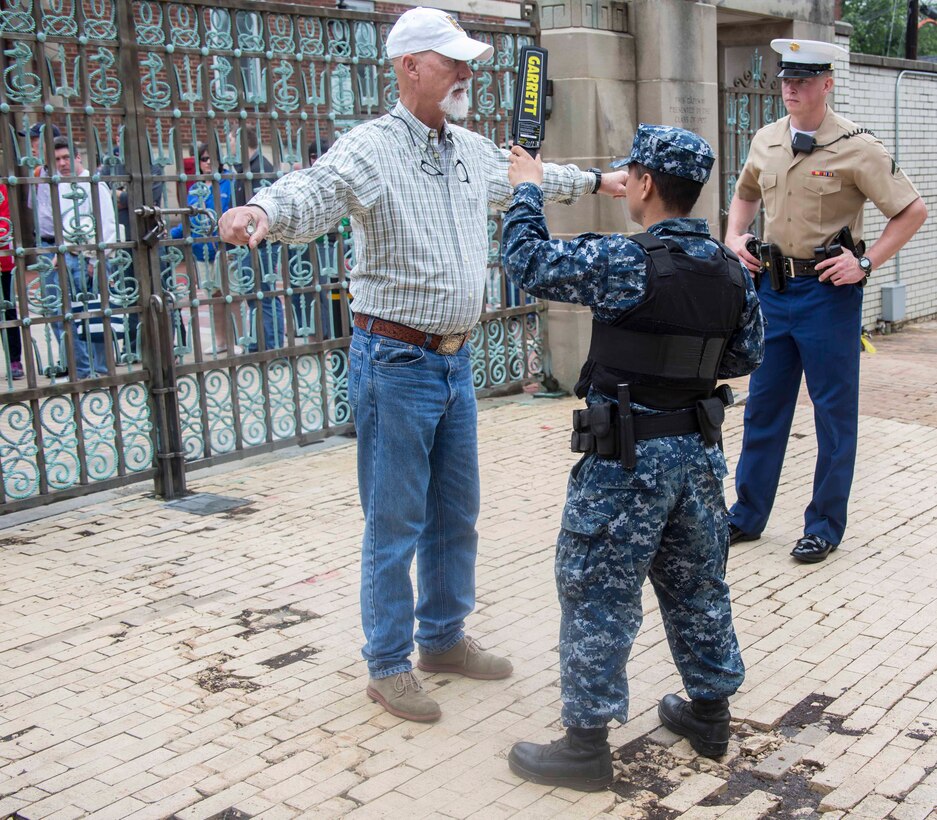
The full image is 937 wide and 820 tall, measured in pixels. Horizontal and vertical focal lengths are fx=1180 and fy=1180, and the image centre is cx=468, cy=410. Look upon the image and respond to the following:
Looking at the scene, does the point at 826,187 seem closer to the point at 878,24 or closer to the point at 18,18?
the point at 18,18

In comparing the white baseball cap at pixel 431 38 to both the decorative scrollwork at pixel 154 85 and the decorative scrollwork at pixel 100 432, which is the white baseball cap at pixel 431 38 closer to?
the decorative scrollwork at pixel 154 85

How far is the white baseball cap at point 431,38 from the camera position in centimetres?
377

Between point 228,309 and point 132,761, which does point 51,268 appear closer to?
point 228,309

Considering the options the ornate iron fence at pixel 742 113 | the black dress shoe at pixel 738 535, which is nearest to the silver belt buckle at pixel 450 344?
the black dress shoe at pixel 738 535

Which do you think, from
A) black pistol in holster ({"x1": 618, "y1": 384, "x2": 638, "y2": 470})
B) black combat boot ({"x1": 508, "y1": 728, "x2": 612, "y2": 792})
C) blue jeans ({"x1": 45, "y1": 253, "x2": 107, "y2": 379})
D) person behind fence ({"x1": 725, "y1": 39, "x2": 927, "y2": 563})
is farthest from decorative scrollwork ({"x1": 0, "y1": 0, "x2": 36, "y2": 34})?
black combat boot ({"x1": 508, "y1": 728, "x2": 612, "y2": 792})

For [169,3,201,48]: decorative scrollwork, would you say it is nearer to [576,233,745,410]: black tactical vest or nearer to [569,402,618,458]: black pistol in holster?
[576,233,745,410]: black tactical vest

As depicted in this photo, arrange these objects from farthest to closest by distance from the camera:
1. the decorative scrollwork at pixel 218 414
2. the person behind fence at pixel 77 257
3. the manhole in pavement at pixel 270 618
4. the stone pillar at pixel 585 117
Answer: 1. the stone pillar at pixel 585 117
2. the decorative scrollwork at pixel 218 414
3. the person behind fence at pixel 77 257
4. the manhole in pavement at pixel 270 618

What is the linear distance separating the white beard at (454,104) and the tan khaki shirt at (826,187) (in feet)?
7.09

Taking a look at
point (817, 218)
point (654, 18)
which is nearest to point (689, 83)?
point (654, 18)

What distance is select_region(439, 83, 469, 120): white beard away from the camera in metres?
3.90

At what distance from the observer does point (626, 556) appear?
136 inches

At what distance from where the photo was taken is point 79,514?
21.2ft

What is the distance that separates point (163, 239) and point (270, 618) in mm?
2718

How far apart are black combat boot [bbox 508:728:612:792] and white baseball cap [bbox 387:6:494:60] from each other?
2148 mm
